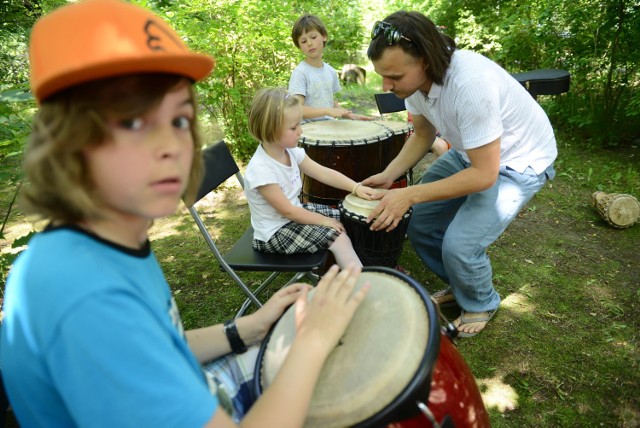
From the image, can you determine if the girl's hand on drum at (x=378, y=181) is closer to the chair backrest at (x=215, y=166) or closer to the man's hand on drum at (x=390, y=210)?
the man's hand on drum at (x=390, y=210)

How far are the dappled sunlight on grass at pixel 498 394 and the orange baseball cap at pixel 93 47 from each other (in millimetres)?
2151

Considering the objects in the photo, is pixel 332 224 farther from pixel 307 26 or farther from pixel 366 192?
pixel 307 26

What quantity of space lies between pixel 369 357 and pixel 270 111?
5.45 feet

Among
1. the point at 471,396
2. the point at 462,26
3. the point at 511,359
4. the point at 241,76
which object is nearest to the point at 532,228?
the point at 511,359

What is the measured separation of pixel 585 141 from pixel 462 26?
3671 millimetres

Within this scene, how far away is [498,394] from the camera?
218cm

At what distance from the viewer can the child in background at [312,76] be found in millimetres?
4168

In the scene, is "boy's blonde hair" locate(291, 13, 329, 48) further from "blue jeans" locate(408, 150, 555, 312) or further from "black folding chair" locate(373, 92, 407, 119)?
"blue jeans" locate(408, 150, 555, 312)

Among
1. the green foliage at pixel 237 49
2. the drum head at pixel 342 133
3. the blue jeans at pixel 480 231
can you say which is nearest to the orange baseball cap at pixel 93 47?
the blue jeans at pixel 480 231

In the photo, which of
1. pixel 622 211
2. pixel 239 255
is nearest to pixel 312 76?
pixel 239 255

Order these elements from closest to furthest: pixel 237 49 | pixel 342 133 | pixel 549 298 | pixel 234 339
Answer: pixel 234 339 → pixel 549 298 → pixel 342 133 → pixel 237 49

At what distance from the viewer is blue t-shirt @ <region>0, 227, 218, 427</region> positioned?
70 centimetres

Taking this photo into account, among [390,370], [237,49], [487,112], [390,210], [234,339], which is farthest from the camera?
[237,49]

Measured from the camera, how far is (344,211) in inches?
101
